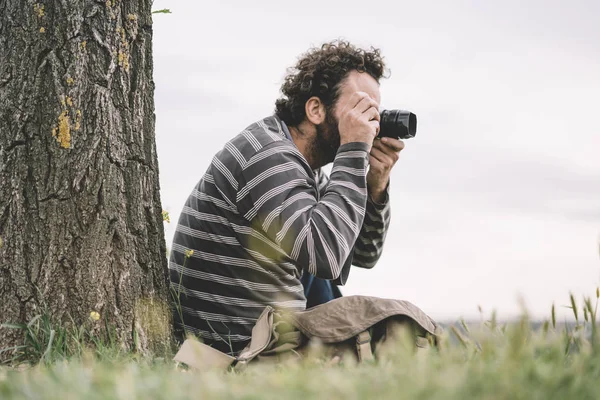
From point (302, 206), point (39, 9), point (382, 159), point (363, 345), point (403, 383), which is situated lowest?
point (363, 345)

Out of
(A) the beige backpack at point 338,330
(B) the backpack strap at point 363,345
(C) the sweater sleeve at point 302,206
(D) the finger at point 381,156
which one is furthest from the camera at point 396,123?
(B) the backpack strap at point 363,345

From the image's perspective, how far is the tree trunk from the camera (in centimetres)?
263

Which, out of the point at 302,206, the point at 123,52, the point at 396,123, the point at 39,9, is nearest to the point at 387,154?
the point at 396,123

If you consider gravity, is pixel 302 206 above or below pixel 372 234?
above

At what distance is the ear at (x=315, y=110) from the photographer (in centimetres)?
353

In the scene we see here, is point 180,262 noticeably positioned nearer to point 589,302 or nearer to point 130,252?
point 130,252

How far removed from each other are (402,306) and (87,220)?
1283 millimetres

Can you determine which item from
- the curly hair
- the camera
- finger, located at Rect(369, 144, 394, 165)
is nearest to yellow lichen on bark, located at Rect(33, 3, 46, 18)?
the curly hair

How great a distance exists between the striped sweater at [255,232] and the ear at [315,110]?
435mm

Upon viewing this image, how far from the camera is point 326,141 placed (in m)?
3.50

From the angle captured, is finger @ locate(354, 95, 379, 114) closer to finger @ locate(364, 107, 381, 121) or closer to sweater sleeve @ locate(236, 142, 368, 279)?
finger @ locate(364, 107, 381, 121)

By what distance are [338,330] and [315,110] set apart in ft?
4.49

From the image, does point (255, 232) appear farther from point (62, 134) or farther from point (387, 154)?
point (387, 154)

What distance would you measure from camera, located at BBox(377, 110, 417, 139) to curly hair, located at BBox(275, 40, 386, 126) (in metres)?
0.29
